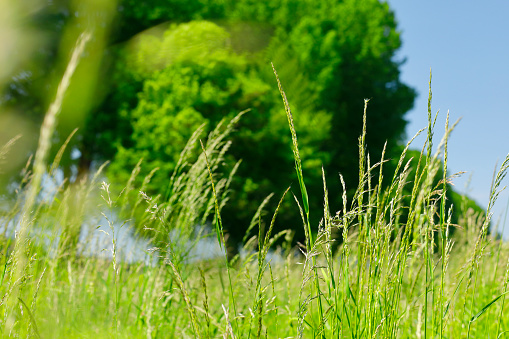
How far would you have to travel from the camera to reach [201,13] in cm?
1412

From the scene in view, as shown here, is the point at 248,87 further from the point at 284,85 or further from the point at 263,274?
the point at 263,274

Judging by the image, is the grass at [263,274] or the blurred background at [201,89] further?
the blurred background at [201,89]

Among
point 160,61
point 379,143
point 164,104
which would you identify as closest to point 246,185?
point 164,104

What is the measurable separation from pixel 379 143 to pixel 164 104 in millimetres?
7192

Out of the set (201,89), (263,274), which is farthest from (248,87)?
(263,274)

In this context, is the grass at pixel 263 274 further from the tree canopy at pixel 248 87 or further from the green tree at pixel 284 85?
the green tree at pixel 284 85

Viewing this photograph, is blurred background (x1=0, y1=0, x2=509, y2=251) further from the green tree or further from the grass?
the grass

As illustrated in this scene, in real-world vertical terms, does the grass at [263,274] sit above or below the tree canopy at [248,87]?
below

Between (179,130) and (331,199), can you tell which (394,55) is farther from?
(179,130)

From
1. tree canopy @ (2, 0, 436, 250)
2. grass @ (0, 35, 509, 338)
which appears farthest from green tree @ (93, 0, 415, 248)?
grass @ (0, 35, 509, 338)

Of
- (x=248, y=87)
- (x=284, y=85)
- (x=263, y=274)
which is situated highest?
(x=284, y=85)

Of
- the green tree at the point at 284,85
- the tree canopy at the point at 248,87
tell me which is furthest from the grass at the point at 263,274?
the green tree at the point at 284,85

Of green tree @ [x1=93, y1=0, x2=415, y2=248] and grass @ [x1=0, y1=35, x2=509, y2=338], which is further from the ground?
green tree @ [x1=93, y1=0, x2=415, y2=248]

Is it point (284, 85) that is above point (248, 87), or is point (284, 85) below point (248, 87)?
above
